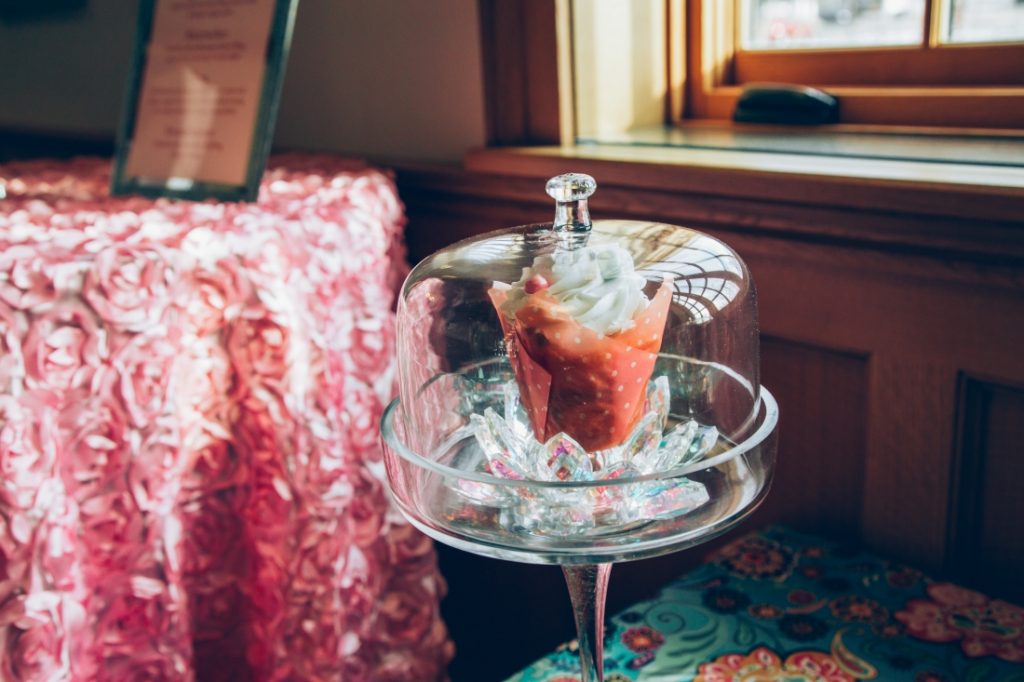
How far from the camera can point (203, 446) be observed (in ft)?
3.03

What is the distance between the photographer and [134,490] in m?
0.86

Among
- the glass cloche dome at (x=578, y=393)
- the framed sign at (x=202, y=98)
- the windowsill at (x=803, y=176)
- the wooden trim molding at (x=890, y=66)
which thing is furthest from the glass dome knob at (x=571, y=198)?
the wooden trim molding at (x=890, y=66)

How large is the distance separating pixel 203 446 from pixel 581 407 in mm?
510

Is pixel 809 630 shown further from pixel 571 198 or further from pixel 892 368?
pixel 571 198

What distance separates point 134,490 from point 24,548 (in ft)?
0.34

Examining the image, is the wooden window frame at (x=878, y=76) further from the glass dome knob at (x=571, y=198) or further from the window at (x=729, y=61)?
the glass dome knob at (x=571, y=198)

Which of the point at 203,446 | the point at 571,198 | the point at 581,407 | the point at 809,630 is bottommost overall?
the point at 809,630

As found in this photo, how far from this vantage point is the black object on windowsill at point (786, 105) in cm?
113

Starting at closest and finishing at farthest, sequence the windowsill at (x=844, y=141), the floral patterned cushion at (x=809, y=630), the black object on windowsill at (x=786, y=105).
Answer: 1. the floral patterned cushion at (x=809, y=630)
2. the windowsill at (x=844, y=141)
3. the black object on windowsill at (x=786, y=105)

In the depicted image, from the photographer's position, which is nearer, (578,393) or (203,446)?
(578,393)

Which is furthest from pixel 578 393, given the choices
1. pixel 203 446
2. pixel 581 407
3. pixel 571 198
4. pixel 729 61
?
pixel 729 61

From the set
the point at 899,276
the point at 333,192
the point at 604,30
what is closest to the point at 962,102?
the point at 899,276

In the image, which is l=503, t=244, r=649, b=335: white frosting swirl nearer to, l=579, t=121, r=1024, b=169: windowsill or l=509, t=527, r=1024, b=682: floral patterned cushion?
l=509, t=527, r=1024, b=682: floral patterned cushion

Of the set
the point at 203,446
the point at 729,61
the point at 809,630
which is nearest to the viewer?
the point at 809,630
